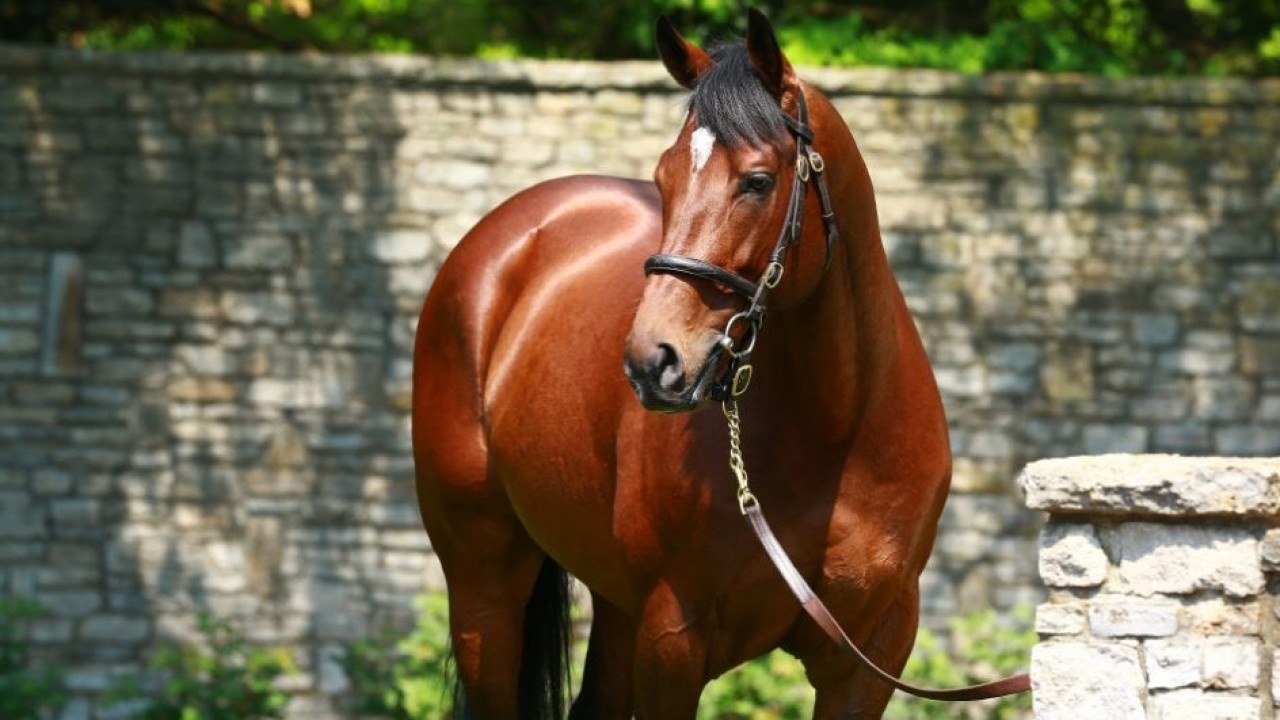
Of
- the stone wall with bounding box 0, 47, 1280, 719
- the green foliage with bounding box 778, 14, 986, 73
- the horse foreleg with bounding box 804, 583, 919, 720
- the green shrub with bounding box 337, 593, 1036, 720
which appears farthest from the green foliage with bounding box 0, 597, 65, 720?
the horse foreleg with bounding box 804, 583, 919, 720

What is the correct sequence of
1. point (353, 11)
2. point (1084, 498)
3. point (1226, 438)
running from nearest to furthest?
point (1084, 498) → point (1226, 438) → point (353, 11)

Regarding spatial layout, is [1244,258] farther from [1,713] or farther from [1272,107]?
[1,713]

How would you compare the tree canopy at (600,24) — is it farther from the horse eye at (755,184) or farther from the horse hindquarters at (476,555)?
the horse eye at (755,184)

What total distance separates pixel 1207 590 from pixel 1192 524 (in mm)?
128

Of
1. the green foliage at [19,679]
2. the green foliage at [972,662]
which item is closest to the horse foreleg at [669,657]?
the green foliage at [972,662]

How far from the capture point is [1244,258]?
8.53 meters

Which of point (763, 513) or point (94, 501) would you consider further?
point (94, 501)

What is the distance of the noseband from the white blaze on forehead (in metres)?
0.15

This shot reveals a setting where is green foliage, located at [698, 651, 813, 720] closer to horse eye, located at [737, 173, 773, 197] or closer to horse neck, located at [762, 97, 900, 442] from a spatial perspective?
horse neck, located at [762, 97, 900, 442]

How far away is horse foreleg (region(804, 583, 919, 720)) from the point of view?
11.8ft

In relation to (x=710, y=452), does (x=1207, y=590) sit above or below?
below

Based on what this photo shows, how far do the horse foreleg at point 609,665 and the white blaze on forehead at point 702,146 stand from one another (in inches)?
61.3

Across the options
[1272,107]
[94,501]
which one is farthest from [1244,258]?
[94,501]

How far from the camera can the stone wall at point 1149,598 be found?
3334 millimetres
